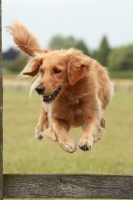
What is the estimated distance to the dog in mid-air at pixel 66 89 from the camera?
519cm

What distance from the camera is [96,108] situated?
18.9 feet

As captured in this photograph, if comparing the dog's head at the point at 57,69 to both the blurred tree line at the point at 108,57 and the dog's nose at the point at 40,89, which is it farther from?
the blurred tree line at the point at 108,57

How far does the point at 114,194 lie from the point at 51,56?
1.38 metres

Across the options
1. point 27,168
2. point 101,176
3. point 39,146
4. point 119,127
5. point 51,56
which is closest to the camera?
point 101,176

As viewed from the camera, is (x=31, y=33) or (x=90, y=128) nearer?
(x=90, y=128)

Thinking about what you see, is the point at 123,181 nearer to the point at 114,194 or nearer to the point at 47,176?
the point at 114,194

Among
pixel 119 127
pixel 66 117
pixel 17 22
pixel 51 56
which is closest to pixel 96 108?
pixel 66 117

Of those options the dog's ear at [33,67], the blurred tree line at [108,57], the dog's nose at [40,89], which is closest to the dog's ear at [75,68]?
the dog's ear at [33,67]

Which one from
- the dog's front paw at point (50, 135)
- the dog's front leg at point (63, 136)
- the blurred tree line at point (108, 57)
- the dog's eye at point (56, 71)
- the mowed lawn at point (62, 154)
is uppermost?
the dog's eye at point (56, 71)

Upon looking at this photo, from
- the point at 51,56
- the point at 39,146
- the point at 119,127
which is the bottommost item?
the point at 119,127

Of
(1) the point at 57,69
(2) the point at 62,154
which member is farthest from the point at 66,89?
(2) the point at 62,154

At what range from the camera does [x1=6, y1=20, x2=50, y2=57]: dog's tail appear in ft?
19.5

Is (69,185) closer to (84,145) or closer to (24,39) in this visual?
(84,145)

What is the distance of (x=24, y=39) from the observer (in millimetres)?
5969
